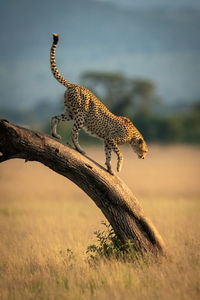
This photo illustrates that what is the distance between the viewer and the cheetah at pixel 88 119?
6234 millimetres

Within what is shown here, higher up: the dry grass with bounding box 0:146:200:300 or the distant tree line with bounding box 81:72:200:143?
the distant tree line with bounding box 81:72:200:143

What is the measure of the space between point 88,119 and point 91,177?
1032mm

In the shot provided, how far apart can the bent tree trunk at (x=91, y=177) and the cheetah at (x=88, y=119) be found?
343 mm

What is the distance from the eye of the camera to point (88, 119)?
6328 millimetres

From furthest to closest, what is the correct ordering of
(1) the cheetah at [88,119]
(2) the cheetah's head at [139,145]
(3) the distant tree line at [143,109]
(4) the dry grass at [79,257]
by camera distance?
1. (3) the distant tree line at [143,109]
2. (2) the cheetah's head at [139,145]
3. (1) the cheetah at [88,119]
4. (4) the dry grass at [79,257]

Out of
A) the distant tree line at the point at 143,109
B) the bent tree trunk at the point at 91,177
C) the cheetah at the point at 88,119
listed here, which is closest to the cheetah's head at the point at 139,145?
the cheetah at the point at 88,119

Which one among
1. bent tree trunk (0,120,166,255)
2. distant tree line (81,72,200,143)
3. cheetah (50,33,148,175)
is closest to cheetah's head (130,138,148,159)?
cheetah (50,33,148,175)

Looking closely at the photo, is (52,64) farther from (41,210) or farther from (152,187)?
(152,187)

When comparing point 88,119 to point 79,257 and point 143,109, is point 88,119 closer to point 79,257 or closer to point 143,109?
point 79,257

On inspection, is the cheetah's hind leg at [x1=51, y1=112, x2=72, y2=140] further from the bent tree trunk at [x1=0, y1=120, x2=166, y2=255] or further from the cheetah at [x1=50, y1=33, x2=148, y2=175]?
the bent tree trunk at [x1=0, y1=120, x2=166, y2=255]

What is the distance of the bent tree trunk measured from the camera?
540 cm

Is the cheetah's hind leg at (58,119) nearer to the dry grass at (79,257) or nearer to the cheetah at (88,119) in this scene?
the cheetah at (88,119)

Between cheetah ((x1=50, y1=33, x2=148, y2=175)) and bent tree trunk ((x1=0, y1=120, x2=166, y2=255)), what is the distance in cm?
34

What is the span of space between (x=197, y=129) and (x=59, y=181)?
2704 cm
